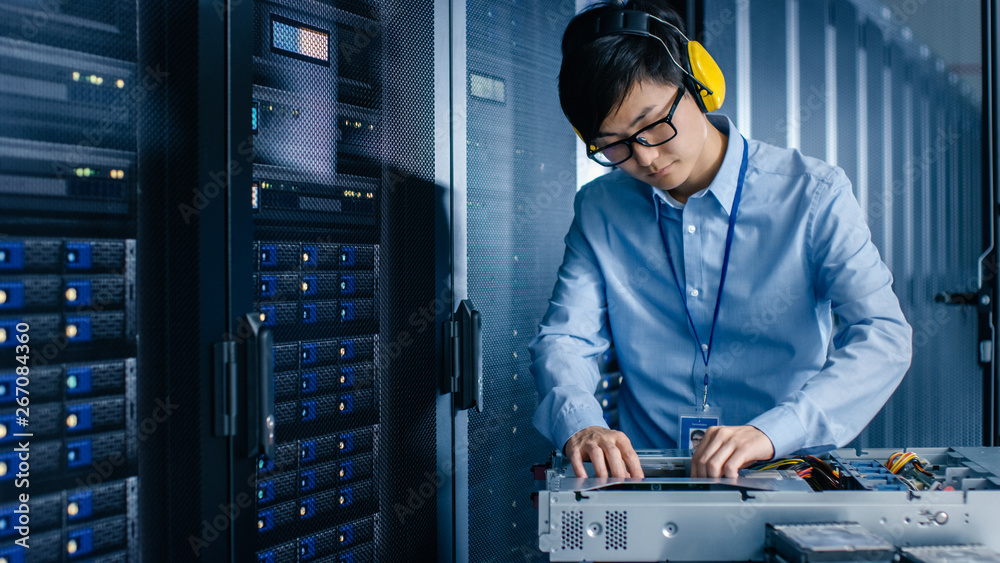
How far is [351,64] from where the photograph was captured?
4.09ft

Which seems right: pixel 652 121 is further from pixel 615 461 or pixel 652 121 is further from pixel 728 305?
pixel 615 461

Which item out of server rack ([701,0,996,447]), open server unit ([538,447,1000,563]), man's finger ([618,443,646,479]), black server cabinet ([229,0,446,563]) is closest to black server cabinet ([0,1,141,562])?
black server cabinet ([229,0,446,563])

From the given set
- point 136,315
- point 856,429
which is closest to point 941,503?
point 856,429

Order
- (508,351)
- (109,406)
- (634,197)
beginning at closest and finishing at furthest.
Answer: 1. (109,406)
2. (634,197)
3. (508,351)

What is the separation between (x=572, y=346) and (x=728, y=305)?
365 mm

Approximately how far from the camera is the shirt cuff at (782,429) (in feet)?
3.59

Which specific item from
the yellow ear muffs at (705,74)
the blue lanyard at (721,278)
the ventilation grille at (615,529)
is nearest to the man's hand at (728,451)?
the ventilation grille at (615,529)

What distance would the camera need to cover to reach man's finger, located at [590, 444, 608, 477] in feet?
3.35

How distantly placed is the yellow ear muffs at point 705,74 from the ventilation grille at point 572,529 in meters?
0.89

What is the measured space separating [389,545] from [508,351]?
574mm

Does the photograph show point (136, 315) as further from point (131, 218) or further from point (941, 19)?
point (941, 19)

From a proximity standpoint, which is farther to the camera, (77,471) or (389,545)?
(389,545)

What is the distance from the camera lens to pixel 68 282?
87cm

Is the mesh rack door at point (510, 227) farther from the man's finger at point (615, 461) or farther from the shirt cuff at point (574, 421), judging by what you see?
the man's finger at point (615, 461)
